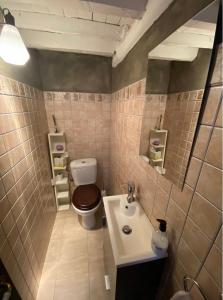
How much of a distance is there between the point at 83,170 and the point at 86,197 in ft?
1.30

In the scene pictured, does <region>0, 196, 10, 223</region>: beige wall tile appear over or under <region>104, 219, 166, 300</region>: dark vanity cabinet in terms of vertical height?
over

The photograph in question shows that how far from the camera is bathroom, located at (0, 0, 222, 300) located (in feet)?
1.79

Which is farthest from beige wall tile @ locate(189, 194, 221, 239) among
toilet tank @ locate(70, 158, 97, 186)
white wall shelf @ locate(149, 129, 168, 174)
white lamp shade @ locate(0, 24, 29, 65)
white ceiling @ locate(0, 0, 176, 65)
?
toilet tank @ locate(70, 158, 97, 186)

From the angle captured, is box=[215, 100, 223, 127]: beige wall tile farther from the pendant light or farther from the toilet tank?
the toilet tank

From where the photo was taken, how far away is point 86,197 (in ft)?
5.82

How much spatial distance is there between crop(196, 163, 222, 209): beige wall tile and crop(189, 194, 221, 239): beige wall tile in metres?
0.03

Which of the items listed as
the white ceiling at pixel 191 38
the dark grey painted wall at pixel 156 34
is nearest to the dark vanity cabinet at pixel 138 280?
the white ceiling at pixel 191 38

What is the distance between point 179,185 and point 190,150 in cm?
19

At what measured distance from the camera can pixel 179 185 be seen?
26.4 inches

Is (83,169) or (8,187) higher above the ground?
(8,187)

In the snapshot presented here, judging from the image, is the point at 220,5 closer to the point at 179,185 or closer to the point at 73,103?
the point at 179,185

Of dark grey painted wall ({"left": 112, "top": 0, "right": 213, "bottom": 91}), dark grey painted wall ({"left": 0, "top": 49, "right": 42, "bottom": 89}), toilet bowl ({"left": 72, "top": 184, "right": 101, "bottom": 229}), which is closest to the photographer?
dark grey painted wall ({"left": 112, "top": 0, "right": 213, "bottom": 91})

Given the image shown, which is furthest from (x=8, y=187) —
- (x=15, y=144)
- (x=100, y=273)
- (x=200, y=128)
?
(x=100, y=273)

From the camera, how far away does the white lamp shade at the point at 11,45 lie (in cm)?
75
